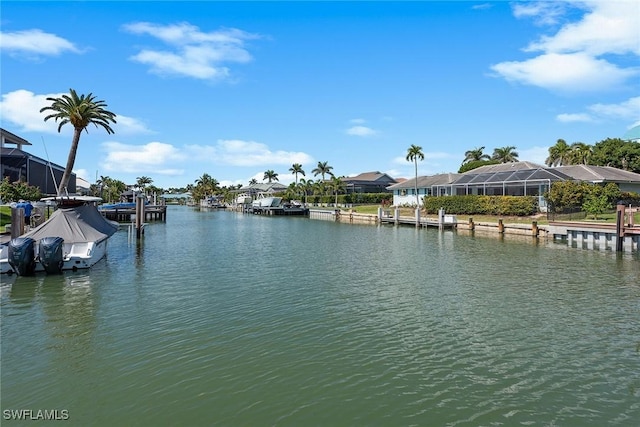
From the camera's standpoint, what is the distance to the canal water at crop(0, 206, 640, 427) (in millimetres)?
8898

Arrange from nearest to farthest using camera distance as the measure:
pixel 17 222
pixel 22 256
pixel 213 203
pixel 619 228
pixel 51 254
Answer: pixel 22 256, pixel 51 254, pixel 17 222, pixel 619 228, pixel 213 203

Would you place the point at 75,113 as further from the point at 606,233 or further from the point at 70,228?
the point at 606,233

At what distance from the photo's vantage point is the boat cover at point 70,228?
2488 cm

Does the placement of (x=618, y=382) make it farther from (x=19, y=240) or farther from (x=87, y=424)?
(x=19, y=240)

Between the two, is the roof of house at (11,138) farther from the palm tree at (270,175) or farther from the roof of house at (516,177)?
the palm tree at (270,175)

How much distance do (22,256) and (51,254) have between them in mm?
1237

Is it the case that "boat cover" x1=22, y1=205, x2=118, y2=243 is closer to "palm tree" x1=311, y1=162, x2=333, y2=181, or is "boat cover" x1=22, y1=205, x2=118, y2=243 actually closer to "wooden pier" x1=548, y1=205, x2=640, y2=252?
"wooden pier" x1=548, y1=205, x2=640, y2=252

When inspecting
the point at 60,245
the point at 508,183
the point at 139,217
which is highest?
the point at 508,183

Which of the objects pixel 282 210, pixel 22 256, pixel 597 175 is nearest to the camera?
pixel 22 256

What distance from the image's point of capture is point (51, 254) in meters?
22.1

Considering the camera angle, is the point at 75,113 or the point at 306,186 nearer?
the point at 75,113

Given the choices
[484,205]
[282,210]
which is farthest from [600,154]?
[282,210]

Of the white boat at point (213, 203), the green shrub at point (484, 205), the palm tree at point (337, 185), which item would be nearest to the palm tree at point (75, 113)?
the green shrub at point (484, 205)

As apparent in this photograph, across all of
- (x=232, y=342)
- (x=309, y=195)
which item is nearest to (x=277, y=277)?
(x=232, y=342)
